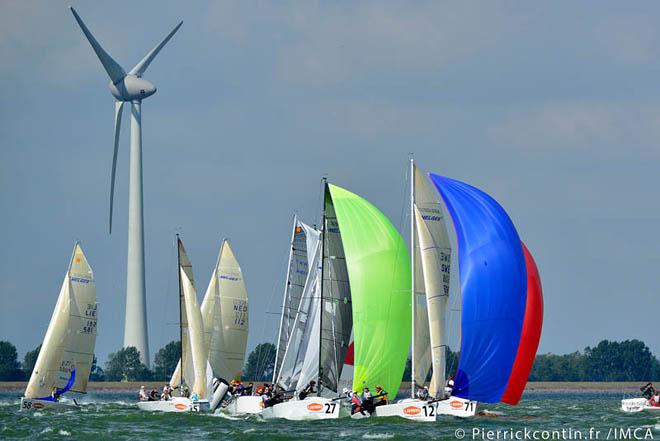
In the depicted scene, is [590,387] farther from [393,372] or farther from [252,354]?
[393,372]

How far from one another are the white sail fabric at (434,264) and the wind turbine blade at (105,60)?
59471 millimetres

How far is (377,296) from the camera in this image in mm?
61719

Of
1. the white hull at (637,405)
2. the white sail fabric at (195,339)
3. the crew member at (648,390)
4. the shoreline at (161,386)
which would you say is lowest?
the white hull at (637,405)

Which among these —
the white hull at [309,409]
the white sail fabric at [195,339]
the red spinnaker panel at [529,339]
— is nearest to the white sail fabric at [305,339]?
the white hull at [309,409]

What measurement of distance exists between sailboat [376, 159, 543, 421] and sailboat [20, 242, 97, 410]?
22708mm

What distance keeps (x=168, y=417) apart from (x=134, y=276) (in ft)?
257

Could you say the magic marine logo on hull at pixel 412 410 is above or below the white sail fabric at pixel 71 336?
below

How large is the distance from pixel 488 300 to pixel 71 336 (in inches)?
1036

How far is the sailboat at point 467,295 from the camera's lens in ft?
198

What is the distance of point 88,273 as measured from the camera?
78562 mm

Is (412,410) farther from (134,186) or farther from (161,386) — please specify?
(161,386)

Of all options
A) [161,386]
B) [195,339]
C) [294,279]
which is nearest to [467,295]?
[294,279]

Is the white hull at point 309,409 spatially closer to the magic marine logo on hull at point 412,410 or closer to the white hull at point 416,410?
the white hull at point 416,410

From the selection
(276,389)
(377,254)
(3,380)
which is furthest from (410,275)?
(3,380)
